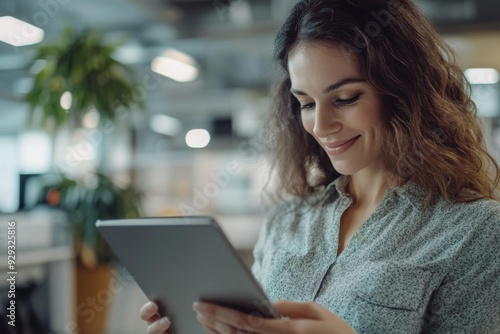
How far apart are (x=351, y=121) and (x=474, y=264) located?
0.34 m

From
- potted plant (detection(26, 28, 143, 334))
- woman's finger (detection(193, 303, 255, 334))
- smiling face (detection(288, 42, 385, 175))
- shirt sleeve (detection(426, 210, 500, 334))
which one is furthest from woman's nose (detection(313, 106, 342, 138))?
potted plant (detection(26, 28, 143, 334))

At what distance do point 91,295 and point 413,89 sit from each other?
133 inches

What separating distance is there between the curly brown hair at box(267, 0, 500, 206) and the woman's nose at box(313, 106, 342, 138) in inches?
3.9

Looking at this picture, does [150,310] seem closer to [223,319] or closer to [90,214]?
[223,319]

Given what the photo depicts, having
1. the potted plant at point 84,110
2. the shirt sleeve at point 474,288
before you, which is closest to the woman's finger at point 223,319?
the shirt sleeve at point 474,288

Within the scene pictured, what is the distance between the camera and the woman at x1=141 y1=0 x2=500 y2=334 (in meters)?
1.04

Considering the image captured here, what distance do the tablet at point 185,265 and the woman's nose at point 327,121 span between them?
403mm

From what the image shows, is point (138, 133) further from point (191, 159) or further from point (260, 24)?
point (260, 24)

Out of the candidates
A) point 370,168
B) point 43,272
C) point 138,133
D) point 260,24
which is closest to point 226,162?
point 138,133

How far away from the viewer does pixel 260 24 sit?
5086 mm

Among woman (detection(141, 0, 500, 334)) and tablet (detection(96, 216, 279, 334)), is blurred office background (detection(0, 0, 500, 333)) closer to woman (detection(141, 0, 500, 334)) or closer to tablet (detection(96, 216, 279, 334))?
woman (detection(141, 0, 500, 334))

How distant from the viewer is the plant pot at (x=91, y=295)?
13.3 feet

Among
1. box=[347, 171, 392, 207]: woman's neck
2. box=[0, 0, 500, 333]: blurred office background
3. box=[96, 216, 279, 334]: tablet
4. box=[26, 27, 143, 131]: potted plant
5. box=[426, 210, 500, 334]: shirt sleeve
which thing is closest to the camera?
box=[96, 216, 279, 334]: tablet

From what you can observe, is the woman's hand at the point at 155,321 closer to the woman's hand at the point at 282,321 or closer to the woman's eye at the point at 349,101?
the woman's hand at the point at 282,321
